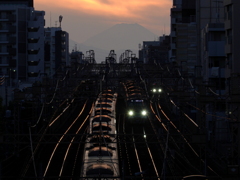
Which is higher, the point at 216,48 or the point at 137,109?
the point at 216,48

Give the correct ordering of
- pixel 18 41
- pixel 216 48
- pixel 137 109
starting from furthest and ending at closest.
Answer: pixel 18 41 → pixel 137 109 → pixel 216 48

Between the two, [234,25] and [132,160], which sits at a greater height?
[234,25]

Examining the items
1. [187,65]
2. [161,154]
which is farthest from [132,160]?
[187,65]

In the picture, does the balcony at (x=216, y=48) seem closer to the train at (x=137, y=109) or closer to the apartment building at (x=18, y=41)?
the train at (x=137, y=109)

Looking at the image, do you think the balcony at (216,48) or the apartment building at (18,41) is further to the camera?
the apartment building at (18,41)

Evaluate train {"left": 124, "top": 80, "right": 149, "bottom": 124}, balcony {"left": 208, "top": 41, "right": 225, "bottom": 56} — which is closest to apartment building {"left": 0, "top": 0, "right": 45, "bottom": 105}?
train {"left": 124, "top": 80, "right": 149, "bottom": 124}

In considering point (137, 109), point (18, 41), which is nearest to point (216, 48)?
point (137, 109)

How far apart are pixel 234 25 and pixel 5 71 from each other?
2718cm

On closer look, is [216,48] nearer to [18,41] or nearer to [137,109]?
[137,109]

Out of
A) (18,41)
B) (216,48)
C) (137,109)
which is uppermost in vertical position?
(18,41)

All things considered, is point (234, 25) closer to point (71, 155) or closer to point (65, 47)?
point (71, 155)

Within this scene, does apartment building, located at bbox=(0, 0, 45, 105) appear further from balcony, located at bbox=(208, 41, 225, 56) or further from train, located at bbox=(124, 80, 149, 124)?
balcony, located at bbox=(208, 41, 225, 56)

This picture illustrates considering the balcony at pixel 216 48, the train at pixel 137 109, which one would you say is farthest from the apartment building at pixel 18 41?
the balcony at pixel 216 48

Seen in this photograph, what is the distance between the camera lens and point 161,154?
22219 millimetres
